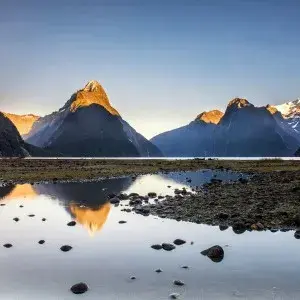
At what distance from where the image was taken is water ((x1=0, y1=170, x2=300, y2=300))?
15.2m

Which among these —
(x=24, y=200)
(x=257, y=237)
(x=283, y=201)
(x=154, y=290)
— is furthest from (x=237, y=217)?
(x=24, y=200)

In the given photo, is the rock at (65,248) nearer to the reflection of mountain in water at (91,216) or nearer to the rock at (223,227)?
the reflection of mountain in water at (91,216)

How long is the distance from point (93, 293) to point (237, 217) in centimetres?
1621

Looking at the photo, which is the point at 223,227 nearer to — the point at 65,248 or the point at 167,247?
the point at 167,247

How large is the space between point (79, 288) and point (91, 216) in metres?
17.0

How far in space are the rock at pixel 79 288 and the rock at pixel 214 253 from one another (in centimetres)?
677

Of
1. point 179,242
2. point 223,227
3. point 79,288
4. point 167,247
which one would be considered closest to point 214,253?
point 167,247

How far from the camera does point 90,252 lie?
2075 centimetres

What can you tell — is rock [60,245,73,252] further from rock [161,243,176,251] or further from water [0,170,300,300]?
rock [161,243,176,251]

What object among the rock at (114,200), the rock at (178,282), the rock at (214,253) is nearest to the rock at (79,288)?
the rock at (178,282)

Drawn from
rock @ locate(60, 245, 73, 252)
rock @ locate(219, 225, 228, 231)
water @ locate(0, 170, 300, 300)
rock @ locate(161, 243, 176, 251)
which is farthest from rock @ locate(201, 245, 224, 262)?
rock @ locate(60, 245, 73, 252)

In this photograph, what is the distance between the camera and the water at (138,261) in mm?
15188

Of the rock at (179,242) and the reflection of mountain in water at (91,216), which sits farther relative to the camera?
the reflection of mountain in water at (91,216)

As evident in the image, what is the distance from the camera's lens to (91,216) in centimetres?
3198
